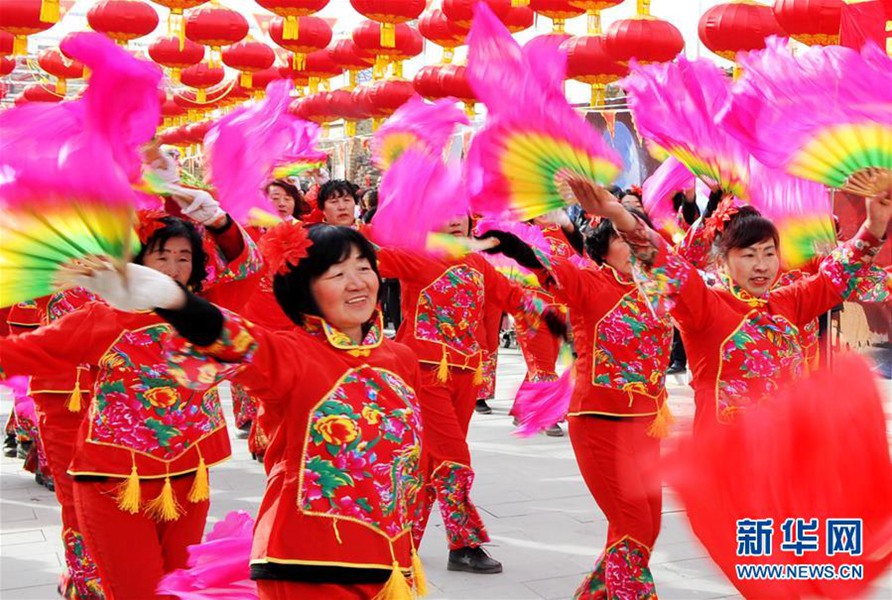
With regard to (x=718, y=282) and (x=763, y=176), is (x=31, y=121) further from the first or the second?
(x=763, y=176)

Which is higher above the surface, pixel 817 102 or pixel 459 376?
pixel 817 102

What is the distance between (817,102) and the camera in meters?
2.66

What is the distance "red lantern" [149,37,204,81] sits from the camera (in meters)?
10.7

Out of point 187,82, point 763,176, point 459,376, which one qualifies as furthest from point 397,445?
point 187,82

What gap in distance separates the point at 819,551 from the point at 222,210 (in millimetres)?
1800

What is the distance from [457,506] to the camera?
14.6 ft

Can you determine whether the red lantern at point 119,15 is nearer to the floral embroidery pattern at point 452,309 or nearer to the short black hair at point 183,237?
the floral embroidery pattern at point 452,309

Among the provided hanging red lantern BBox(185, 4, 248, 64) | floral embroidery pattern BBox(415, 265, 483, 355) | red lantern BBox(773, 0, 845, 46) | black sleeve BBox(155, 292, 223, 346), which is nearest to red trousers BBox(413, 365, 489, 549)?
floral embroidery pattern BBox(415, 265, 483, 355)

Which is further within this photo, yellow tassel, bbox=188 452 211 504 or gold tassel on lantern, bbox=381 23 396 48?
gold tassel on lantern, bbox=381 23 396 48

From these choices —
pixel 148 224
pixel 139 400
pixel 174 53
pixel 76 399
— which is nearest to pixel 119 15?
pixel 174 53

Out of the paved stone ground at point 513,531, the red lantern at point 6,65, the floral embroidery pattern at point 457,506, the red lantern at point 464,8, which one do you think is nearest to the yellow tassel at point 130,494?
the paved stone ground at point 513,531

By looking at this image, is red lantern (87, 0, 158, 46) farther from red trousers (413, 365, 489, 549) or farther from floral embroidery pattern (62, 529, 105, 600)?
floral embroidery pattern (62, 529, 105, 600)

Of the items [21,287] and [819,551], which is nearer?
[21,287]

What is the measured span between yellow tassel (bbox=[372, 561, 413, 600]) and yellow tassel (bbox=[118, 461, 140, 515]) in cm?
90
